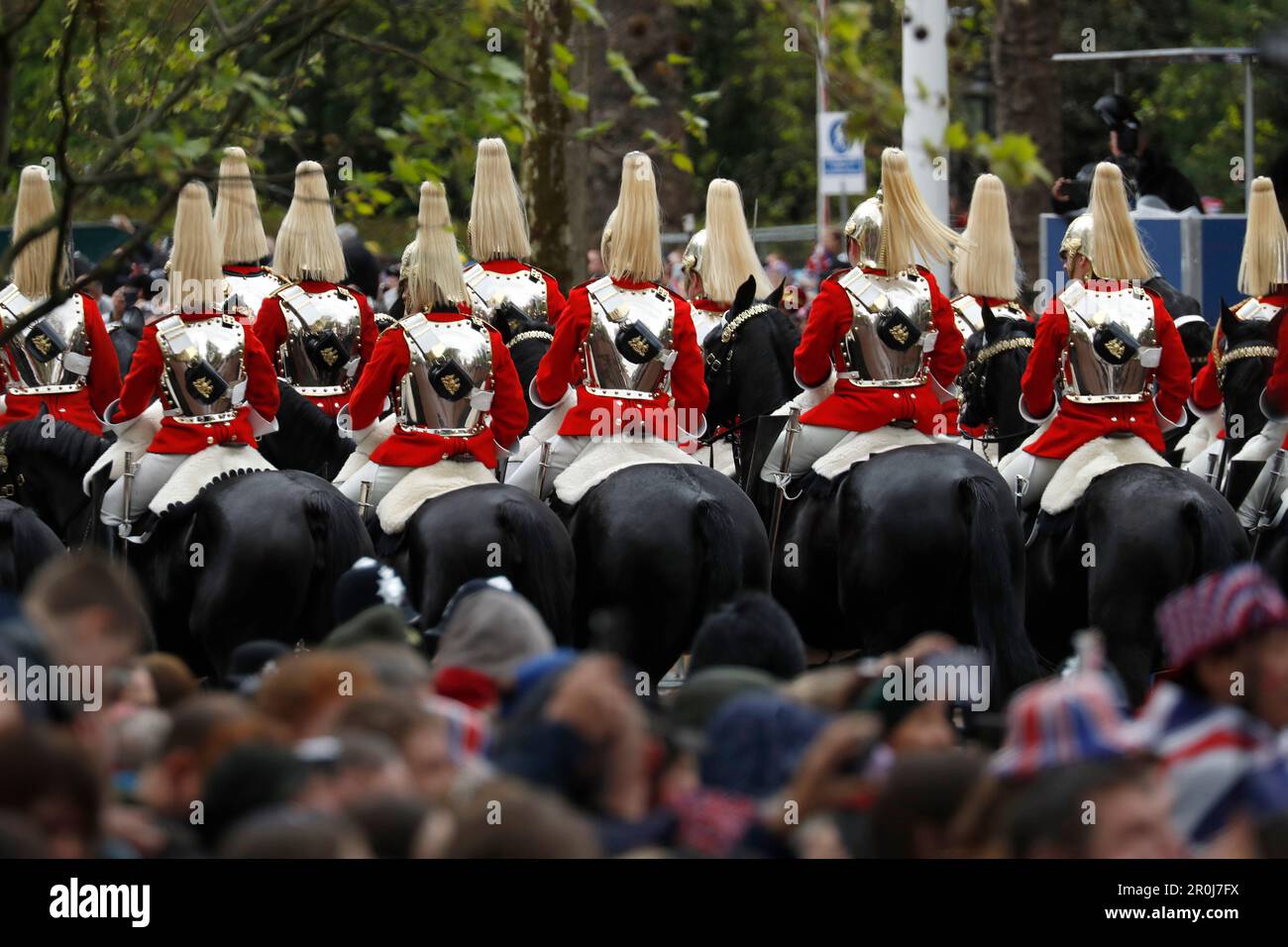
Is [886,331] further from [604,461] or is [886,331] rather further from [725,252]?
[725,252]

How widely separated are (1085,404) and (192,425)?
12.2 ft

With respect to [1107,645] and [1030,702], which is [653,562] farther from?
[1030,702]

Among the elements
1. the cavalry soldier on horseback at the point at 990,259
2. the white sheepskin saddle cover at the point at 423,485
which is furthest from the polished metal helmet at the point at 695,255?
the white sheepskin saddle cover at the point at 423,485

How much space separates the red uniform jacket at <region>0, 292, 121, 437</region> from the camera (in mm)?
11086

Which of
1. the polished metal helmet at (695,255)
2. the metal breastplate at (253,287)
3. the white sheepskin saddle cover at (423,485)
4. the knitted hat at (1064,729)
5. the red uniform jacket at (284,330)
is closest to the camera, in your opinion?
the knitted hat at (1064,729)

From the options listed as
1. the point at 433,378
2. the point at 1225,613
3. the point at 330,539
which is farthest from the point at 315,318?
the point at 1225,613

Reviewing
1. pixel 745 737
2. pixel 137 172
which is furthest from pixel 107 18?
pixel 745 737

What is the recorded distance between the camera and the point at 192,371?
9.41 meters

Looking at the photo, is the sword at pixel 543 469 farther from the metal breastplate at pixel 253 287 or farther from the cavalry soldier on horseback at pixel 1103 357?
the metal breastplate at pixel 253 287

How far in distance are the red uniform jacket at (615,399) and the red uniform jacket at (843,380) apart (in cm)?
48

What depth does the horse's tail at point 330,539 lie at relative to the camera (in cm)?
865

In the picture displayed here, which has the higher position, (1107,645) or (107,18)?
(107,18)
